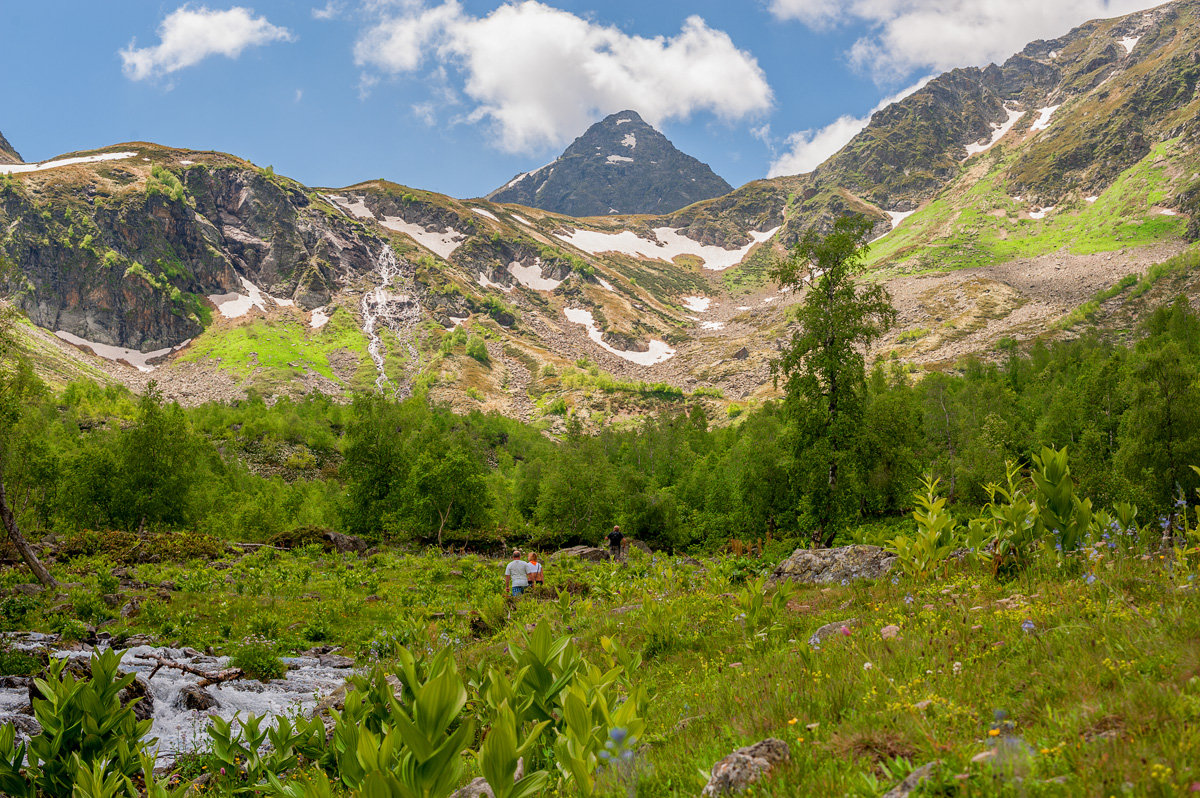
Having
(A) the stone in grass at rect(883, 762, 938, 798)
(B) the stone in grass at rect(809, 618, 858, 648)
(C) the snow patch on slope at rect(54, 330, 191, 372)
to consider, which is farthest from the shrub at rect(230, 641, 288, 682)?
(C) the snow patch on slope at rect(54, 330, 191, 372)

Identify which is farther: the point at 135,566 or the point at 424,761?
the point at 135,566

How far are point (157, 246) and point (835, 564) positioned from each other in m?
206

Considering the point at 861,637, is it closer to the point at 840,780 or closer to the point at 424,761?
the point at 840,780

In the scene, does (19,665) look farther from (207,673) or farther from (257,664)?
(257,664)

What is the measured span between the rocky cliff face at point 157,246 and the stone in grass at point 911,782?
182 m

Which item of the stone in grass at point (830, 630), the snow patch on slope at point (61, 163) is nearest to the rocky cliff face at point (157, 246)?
the snow patch on slope at point (61, 163)

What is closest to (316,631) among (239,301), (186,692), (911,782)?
(186,692)

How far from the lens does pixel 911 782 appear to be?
9.09 feet

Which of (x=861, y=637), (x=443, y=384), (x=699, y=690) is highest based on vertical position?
(x=443, y=384)

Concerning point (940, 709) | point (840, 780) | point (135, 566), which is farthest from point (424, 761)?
point (135, 566)

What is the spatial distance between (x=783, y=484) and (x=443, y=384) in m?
116

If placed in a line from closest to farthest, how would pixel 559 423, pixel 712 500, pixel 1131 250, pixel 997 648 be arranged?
1. pixel 997 648
2. pixel 712 500
3. pixel 559 423
4. pixel 1131 250

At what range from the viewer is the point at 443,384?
14325cm

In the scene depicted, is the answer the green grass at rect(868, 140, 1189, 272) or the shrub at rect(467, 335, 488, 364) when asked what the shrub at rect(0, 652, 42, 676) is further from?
the green grass at rect(868, 140, 1189, 272)
